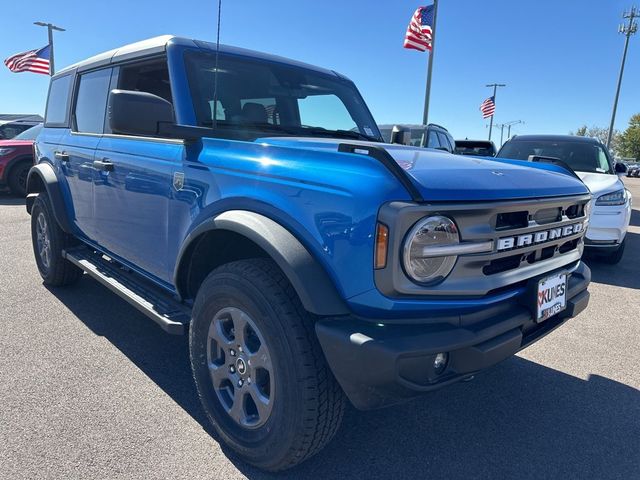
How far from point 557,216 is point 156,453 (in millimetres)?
2227

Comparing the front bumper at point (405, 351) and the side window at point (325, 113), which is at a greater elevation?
the side window at point (325, 113)

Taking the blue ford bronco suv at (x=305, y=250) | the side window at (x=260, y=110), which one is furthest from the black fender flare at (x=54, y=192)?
the side window at (x=260, y=110)

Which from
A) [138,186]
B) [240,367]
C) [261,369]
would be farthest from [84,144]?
[261,369]

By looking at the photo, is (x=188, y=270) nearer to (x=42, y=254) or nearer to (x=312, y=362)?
(x=312, y=362)

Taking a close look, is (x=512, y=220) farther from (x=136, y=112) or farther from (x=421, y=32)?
(x=421, y=32)

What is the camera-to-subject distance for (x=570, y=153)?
23.2ft

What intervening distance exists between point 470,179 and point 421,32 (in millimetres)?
11979

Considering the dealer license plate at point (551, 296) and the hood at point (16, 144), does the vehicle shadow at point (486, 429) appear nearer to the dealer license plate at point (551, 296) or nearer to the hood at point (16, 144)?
the dealer license plate at point (551, 296)

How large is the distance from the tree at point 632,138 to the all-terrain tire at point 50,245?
69537 mm

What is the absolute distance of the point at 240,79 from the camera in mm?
2898

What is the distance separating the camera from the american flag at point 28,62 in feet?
55.0

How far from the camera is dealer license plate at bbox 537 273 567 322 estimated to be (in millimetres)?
2080

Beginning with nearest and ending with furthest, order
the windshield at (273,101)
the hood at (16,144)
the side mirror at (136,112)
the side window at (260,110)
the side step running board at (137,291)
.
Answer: the side mirror at (136,112) < the side step running board at (137,291) < the windshield at (273,101) < the side window at (260,110) < the hood at (16,144)

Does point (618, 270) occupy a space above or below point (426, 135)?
below
